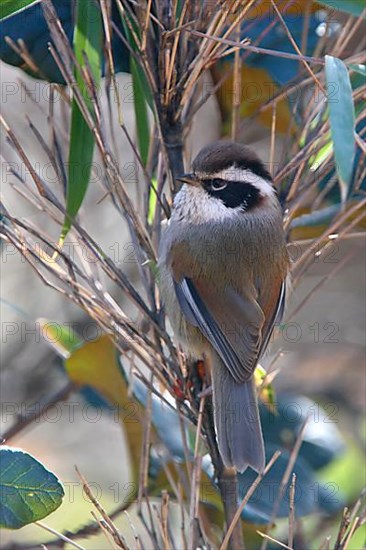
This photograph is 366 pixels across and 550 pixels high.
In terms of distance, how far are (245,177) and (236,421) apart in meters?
0.63

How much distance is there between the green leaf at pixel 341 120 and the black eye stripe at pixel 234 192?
74cm

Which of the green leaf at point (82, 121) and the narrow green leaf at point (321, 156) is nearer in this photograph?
the green leaf at point (82, 121)

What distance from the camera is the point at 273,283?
8.09ft

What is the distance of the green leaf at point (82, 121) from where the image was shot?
6.89 feet

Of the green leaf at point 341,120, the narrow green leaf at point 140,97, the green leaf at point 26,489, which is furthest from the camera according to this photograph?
the narrow green leaf at point 140,97

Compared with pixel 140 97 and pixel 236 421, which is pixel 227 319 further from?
pixel 140 97

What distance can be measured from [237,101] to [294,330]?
6.83ft

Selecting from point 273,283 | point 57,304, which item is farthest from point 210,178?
point 57,304

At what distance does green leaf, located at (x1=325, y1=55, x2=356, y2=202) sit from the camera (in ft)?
4.81

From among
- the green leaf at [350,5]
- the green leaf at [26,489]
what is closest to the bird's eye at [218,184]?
the green leaf at [350,5]

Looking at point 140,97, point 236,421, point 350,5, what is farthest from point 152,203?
point 350,5

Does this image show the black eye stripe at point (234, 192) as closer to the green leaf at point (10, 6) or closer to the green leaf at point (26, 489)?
the green leaf at point (10, 6)

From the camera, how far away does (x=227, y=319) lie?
7.98 ft

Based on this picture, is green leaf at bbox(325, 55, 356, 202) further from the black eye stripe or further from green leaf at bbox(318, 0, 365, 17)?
the black eye stripe
